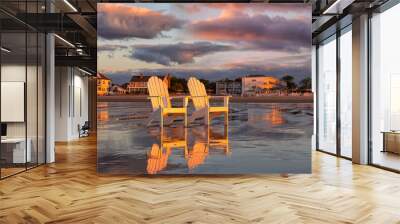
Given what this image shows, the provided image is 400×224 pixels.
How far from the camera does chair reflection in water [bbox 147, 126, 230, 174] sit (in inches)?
266

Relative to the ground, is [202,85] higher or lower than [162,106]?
higher

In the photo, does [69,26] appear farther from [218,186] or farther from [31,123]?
[218,186]

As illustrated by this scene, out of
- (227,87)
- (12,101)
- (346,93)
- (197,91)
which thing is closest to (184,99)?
(197,91)

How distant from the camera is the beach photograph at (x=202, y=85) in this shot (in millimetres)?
6715

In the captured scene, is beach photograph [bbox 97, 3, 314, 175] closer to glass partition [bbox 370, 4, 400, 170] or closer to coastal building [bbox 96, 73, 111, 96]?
coastal building [bbox 96, 73, 111, 96]

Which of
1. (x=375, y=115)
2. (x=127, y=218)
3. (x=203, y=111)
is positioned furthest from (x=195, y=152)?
(x=375, y=115)

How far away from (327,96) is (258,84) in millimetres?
4803

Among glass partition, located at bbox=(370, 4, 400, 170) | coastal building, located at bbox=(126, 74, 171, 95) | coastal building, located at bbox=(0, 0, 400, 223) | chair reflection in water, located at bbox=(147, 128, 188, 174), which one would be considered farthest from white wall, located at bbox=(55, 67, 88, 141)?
glass partition, located at bbox=(370, 4, 400, 170)

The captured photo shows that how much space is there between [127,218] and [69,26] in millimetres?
5768

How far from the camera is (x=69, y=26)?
343 inches

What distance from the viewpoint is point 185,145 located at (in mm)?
6777

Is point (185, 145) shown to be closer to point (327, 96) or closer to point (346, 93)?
point (346, 93)

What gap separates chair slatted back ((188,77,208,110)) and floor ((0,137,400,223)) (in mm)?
1264

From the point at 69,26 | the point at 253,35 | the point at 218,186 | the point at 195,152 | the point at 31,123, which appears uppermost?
the point at 69,26
